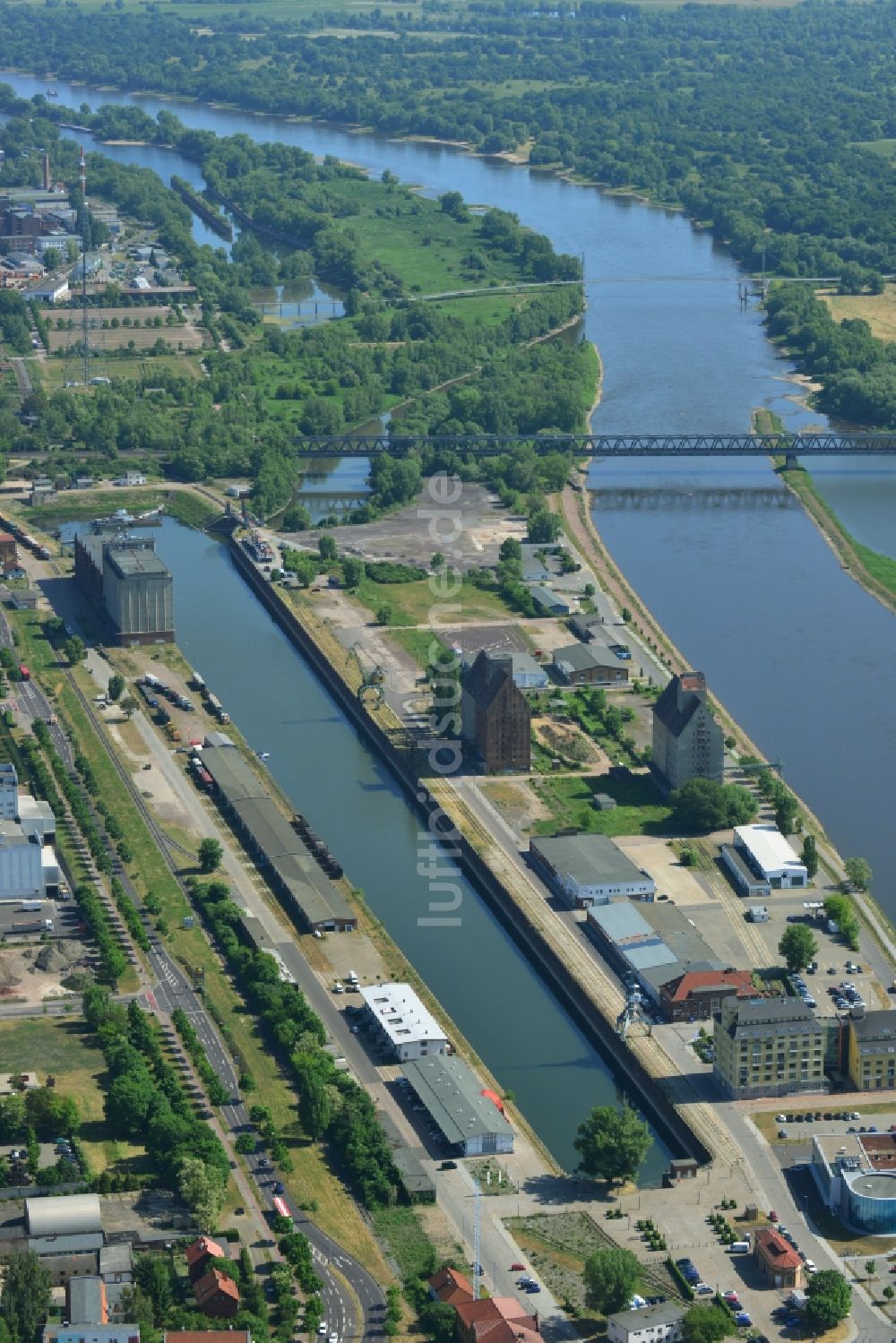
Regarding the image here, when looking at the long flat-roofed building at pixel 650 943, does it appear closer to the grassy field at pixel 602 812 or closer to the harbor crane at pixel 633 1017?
the harbor crane at pixel 633 1017

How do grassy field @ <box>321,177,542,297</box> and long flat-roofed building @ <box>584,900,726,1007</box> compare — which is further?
grassy field @ <box>321,177,542,297</box>

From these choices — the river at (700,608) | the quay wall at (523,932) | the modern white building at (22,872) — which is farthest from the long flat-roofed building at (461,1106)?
the modern white building at (22,872)

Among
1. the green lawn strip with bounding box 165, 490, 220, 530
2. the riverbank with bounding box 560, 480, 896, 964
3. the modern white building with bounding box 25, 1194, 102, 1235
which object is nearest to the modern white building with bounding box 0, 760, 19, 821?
the modern white building with bounding box 25, 1194, 102, 1235

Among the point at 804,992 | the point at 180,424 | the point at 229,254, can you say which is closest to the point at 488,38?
the point at 229,254

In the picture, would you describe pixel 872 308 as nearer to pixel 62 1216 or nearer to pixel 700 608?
pixel 700 608

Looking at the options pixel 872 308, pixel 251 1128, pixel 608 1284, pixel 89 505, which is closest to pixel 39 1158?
pixel 251 1128

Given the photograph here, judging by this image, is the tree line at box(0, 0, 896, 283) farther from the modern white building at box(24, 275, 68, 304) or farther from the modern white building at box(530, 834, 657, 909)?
the modern white building at box(530, 834, 657, 909)
